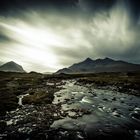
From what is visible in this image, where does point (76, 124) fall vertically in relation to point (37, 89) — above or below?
below

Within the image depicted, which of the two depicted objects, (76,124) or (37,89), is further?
(37,89)

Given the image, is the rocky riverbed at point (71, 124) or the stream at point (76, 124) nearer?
the rocky riverbed at point (71, 124)

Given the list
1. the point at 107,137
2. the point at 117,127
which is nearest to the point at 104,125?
the point at 117,127

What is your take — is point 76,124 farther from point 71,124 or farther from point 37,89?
point 37,89

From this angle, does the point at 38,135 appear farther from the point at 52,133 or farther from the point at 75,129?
the point at 75,129

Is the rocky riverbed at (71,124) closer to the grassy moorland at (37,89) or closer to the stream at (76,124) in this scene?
the stream at (76,124)

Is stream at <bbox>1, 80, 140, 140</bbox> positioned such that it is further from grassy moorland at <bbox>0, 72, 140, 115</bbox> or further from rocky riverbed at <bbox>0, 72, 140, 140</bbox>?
grassy moorland at <bbox>0, 72, 140, 115</bbox>

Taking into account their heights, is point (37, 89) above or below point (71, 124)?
above

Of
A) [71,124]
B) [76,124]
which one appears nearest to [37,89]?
[71,124]

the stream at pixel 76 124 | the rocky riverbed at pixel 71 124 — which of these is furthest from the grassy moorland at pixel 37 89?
the stream at pixel 76 124

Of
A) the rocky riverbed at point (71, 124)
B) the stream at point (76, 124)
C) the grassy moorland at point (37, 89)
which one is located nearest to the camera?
the rocky riverbed at point (71, 124)

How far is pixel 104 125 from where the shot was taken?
72.0 feet

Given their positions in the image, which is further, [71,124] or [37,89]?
[37,89]

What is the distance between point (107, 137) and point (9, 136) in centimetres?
1060
